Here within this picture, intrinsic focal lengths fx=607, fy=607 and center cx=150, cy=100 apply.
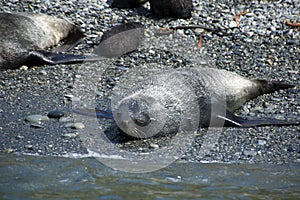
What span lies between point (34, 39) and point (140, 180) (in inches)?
146

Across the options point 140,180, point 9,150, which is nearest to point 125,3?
point 9,150

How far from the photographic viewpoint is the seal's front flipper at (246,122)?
5969 millimetres

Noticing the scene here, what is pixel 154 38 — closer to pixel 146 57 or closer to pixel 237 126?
pixel 146 57

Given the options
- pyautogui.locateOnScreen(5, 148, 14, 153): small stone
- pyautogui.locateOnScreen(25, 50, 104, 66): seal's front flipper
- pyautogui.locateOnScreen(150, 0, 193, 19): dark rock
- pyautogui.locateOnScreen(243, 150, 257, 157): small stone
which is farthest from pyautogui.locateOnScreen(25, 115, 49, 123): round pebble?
pyautogui.locateOnScreen(150, 0, 193, 19): dark rock

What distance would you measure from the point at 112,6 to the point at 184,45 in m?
1.57

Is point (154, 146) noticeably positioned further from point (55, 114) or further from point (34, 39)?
point (34, 39)

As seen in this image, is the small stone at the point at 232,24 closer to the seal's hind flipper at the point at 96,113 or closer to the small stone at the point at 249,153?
the seal's hind flipper at the point at 96,113

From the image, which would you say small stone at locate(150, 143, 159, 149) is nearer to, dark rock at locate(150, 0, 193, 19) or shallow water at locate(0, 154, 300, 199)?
shallow water at locate(0, 154, 300, 199)

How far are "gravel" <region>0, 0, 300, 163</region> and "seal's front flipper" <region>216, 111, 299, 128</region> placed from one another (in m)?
0.05

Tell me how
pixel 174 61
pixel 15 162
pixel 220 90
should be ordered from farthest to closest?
1. pixel 174 61
2. pixel 220 90
3. pixel 15 162

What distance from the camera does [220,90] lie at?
250 inches

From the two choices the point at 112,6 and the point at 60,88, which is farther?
the point at 112,6

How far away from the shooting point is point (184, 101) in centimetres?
605

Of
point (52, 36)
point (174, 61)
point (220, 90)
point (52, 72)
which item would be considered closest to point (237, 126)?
point (220, 90)
